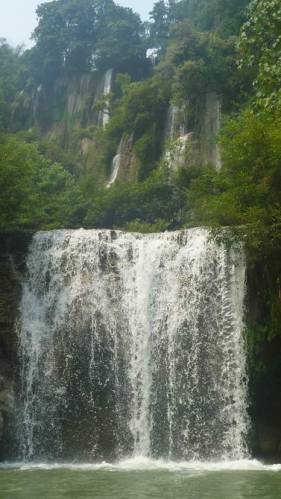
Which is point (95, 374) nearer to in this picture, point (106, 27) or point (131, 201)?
point (131, 201)

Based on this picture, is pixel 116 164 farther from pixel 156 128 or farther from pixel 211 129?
pixel 211 129

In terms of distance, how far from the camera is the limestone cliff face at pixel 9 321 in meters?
15.1

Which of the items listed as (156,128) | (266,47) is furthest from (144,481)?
(156,128)

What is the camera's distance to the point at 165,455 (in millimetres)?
14211

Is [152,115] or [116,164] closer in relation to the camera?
[152,115]

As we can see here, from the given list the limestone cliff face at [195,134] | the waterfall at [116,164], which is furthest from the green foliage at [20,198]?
the waterfall at [116,164]

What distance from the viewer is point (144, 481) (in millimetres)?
10664

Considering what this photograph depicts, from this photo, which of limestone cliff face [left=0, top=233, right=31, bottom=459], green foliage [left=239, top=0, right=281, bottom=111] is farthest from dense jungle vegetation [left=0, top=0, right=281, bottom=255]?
limestone cliff face [left=0, top=233, right=31, bottom=459]

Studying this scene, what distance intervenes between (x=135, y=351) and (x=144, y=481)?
513cm

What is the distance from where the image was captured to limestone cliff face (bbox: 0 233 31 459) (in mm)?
15148

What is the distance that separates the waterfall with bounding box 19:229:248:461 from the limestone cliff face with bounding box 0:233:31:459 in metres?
0.23

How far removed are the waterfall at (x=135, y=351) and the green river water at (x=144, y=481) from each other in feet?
4.12

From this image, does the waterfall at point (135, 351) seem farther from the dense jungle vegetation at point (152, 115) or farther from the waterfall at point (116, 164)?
the waterfall at point (116, 164)

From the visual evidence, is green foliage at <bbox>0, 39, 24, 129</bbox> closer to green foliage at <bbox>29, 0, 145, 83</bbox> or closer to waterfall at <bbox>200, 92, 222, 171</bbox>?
green foliage at <bbox>29, 0, 145, 83</bbox>
